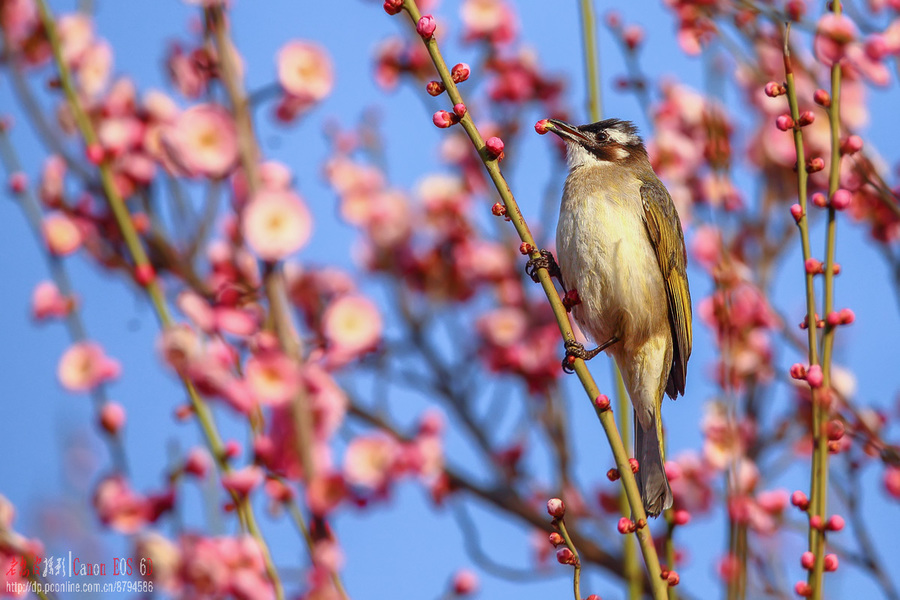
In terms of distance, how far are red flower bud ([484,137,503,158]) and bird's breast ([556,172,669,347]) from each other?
1.64 metres

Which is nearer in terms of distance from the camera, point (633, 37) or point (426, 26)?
point (426, 26)

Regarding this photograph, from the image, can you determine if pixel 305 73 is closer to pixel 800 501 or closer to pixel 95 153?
pixel 95 153

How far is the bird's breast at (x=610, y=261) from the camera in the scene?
4.16 meters

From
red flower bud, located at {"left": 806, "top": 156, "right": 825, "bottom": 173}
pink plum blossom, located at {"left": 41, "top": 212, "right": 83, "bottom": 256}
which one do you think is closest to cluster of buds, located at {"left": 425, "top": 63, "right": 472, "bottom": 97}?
red flower bud, located at {"left": 806, "top": 156, "right": 825, "bottom": 173}

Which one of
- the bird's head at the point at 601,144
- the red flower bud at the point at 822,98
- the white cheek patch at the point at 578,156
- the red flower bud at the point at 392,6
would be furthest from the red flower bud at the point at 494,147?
the white cheek patch at the point at 578,156

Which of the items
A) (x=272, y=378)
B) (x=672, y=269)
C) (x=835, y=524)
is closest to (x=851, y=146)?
(x=835, y=524)

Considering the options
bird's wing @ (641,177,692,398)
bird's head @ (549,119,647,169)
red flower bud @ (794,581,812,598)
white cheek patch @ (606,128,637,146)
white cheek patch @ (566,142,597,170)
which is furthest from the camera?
white cheek patch @ (606,128,637,146)

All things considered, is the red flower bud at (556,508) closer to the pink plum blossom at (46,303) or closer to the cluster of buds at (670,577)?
the cluster of buds at (670,577)

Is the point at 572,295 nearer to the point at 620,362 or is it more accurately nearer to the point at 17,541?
the point at 620,362

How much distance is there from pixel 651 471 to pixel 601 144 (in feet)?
6.08

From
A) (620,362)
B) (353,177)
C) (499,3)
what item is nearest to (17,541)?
(620,362)

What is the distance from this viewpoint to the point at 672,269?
181 inches

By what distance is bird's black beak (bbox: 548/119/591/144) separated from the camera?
14.3 feet

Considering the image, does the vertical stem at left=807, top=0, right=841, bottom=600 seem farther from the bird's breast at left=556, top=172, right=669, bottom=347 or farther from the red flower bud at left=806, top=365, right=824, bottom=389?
the bird's breast at left=556, top=172, right=669, bottom=347
